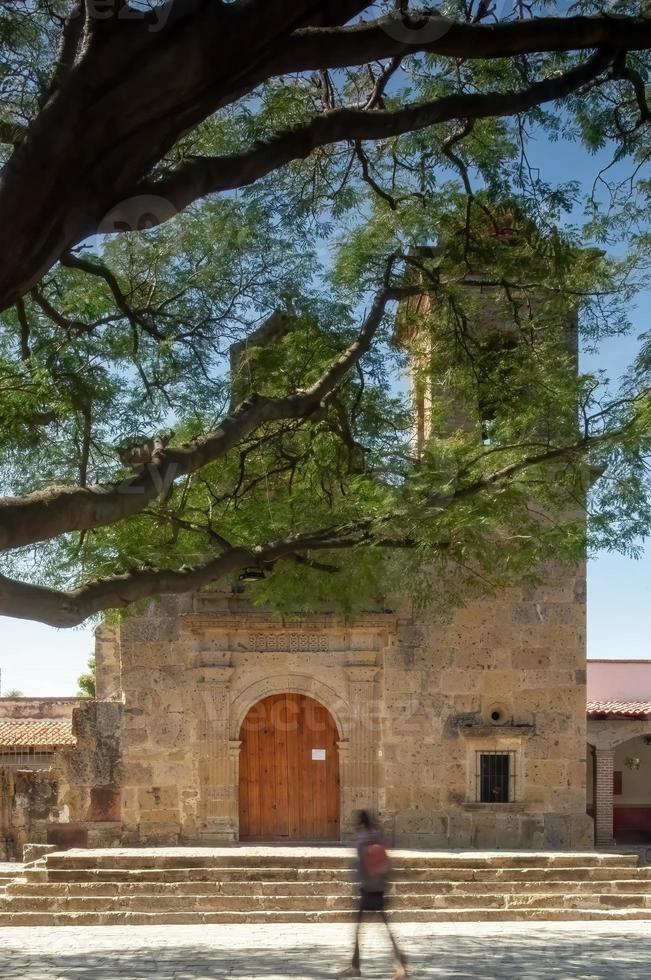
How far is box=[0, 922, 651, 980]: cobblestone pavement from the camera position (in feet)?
34.3

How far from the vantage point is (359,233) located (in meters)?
11.2

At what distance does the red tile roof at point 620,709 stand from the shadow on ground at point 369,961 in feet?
→ 38.8

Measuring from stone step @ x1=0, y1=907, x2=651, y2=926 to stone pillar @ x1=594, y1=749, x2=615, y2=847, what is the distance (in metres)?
8.82

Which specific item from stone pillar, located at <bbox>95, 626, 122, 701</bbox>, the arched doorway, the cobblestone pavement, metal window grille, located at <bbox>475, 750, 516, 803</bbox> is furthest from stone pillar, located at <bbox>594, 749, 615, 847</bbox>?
the cobblestone pavement

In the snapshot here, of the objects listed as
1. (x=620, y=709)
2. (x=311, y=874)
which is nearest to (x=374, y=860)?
(x=311, y=874)

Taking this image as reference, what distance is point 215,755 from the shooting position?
755 inches

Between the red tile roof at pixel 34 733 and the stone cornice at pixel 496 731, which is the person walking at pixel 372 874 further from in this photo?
the red tile roof at pixel 34 733

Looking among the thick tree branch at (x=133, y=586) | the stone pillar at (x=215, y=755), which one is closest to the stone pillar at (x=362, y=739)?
the stone pillar at (x=215, y=755)

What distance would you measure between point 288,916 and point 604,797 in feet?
34.9

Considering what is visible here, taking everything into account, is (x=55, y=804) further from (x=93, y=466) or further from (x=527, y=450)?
(x=527, y=450)

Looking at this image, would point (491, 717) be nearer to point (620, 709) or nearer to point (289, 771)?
point (289, 771)

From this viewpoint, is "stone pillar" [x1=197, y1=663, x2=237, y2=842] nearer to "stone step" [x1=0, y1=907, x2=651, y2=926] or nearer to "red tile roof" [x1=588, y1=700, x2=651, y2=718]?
"stone step" [x1=0, y1=907, x2=651, y2=926]

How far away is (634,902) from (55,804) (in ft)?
27.0

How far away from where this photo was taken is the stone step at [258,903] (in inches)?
596
